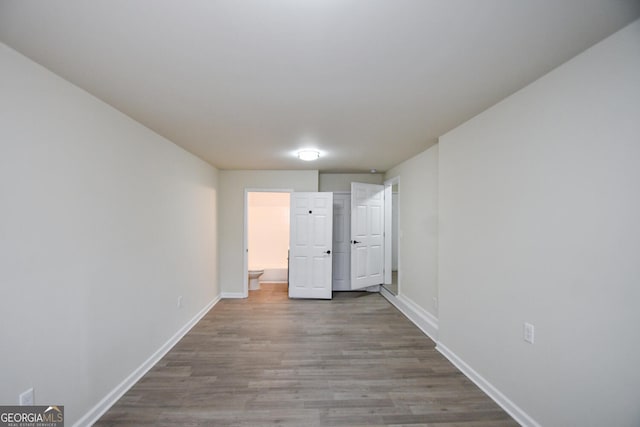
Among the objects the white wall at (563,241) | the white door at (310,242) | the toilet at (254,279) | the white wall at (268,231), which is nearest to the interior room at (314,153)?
the white wall at (563,241)

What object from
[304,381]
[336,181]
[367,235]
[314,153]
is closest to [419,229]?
[367,235]

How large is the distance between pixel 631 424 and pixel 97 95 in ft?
12.5

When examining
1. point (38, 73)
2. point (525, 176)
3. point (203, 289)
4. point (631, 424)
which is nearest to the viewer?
point (631, 424)

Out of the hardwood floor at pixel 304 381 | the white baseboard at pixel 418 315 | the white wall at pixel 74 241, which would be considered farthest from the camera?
the white baseboard at pixel 418 315

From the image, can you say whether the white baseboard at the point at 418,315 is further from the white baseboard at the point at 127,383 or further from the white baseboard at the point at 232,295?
the white baseboard at the point at 127,383

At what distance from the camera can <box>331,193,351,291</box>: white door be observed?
5.36 meters

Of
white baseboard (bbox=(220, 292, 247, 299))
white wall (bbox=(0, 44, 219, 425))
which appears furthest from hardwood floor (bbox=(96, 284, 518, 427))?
white baseboard (bbox=(220, 292, 247, 299))

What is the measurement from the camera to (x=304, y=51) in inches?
54.9

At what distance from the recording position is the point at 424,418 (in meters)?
1.93

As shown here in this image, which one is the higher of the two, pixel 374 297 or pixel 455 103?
pixel 455 103

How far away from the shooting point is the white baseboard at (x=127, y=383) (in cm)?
185

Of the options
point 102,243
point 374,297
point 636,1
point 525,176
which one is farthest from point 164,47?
point 374,297

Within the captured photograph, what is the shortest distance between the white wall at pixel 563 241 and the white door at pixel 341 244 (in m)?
3.06

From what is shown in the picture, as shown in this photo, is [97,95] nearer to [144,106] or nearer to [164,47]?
[144,106]
